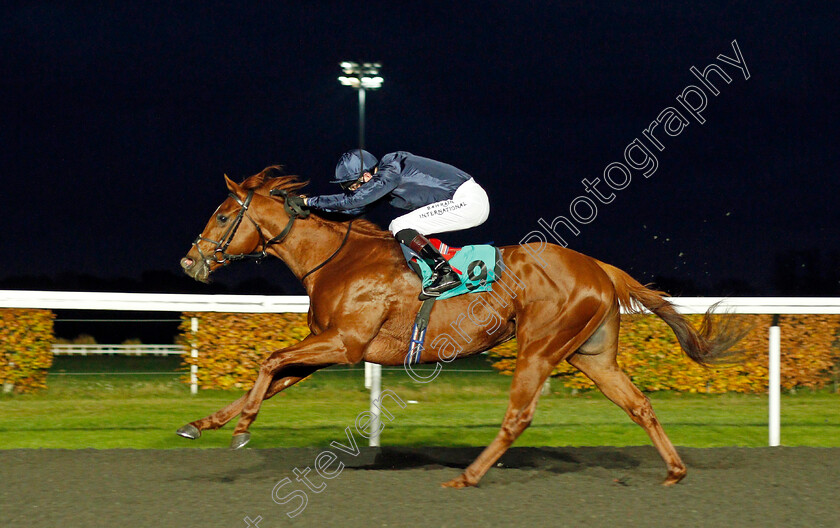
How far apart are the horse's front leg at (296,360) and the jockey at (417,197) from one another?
54 centimetres

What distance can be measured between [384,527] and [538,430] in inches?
126

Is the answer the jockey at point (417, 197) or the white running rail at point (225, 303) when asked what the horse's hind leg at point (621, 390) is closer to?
the jockey at point (417, 197)

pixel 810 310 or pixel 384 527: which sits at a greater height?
pixel 810 310

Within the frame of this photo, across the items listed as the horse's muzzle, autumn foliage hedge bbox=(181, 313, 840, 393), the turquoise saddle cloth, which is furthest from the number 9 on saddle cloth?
autumn foliage hedge bbox=(181, 313, 840, 393)

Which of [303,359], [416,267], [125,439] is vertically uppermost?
[416,267]

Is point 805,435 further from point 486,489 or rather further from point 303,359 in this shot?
point 303,359

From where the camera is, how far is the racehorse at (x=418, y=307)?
399 cm

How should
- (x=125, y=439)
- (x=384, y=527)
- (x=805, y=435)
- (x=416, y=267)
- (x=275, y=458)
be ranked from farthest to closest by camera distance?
(x=805, y=435)
(x=125, y=439)
(x=275, y=458)
(x=416, y=267)
(x=384, y=527)

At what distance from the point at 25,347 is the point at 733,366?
638 centimetres

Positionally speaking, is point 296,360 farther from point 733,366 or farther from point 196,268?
point 733,366

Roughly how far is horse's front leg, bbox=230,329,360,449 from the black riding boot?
526mm

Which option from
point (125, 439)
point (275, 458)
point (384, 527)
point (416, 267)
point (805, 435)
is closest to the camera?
point (384, 527)

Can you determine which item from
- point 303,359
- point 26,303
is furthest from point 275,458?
point 26,303

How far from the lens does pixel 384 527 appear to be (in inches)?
121
